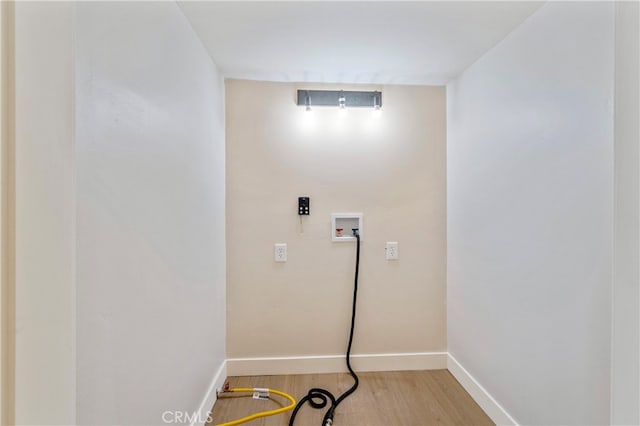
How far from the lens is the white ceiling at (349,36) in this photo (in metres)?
1.31

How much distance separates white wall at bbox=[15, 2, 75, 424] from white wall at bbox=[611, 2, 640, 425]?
0.93 m

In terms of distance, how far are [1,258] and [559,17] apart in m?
1.87

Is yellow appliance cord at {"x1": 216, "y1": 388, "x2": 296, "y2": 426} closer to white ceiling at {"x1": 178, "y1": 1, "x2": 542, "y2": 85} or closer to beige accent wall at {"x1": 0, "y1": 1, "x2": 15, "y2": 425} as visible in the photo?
beige accent wall at {"x1": 0, "y1": 1, "x2": 15, "y2": 425}

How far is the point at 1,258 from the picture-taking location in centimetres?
35

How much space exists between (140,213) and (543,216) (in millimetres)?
1662

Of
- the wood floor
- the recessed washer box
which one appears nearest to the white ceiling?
the recessed washer box

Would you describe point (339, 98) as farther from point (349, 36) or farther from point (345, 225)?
point (345, 225)

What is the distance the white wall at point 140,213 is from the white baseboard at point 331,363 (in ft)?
1.60

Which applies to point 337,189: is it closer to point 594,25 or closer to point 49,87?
point 594,25

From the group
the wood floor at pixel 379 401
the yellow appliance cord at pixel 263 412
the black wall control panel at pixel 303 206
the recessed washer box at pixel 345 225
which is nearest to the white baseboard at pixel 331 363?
the wood floor at pixel 379 401

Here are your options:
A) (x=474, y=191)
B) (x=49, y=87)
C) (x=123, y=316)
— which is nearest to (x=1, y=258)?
(x=49, y=87)

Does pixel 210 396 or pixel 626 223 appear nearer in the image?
pixel 626 223

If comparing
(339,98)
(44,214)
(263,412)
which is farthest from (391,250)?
(44,214)

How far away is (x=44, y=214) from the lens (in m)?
0.40
